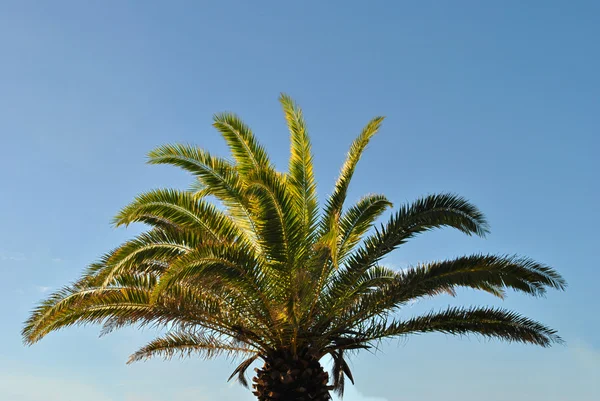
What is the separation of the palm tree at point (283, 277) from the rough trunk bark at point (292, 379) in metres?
0.02

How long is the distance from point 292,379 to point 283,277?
2092mm

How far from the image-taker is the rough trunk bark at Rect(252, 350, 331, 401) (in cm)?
1200

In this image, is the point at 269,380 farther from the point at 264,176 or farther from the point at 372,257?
the point at 264,176

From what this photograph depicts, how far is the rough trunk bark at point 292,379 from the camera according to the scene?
39.4 ft

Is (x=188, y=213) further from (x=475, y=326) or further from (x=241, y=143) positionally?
(x=475, y=326)

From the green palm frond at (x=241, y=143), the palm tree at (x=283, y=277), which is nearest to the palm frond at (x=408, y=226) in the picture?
the palm tree at (x=283, y=277)

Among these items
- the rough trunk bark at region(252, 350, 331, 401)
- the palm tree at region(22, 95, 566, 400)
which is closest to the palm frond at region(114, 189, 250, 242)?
the palm tree at region(22, 95, 566, 400)

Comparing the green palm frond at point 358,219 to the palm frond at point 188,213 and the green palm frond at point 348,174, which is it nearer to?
the green palm frond at point 348,174

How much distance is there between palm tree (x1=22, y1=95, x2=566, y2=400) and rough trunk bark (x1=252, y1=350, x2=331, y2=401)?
0.07 ft

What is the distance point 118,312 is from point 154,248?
174 cm

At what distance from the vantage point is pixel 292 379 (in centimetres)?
1200

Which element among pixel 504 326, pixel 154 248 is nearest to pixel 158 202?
pixel 154 248

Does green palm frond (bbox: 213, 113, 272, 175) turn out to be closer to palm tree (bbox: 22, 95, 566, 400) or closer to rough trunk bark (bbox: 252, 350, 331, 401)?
palm tree (bbox: 22, 95, 566, 400)

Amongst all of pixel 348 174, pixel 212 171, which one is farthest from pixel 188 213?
pixel 348 174
